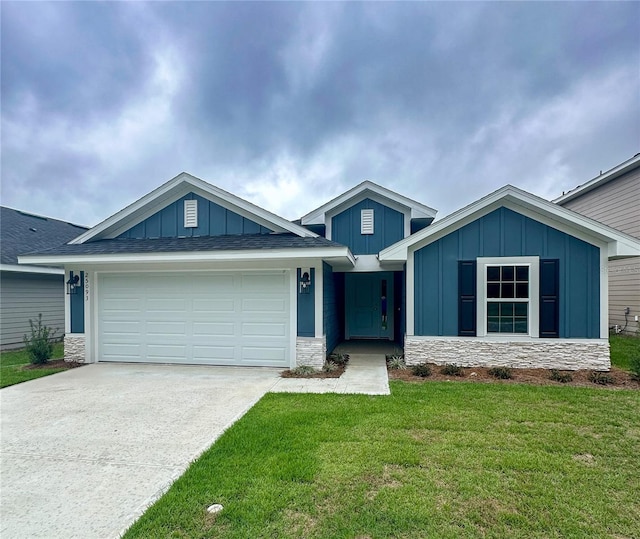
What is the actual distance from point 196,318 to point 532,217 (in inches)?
310

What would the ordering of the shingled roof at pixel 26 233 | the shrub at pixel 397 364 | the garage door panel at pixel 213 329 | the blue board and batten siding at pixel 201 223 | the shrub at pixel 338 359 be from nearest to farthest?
the shrub at pixel 397 364, the garage door panel at pixel 213 329, the shrub at pixel 338 359, the blue board and batten siding at pixel 201 223, the shingled roof at pixel 26 233

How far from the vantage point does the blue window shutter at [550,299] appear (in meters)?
7.04

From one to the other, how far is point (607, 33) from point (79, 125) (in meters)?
17.6

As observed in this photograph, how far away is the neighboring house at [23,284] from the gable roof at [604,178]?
1960 centimetres

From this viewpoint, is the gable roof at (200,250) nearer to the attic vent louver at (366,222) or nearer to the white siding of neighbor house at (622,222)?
the attic vent louver at (366,222)

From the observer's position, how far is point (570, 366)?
700 centimetres

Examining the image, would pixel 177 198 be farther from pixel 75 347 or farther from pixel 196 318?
pixel 75 347

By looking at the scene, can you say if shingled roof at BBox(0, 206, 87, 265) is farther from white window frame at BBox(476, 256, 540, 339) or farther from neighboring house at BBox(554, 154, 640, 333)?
neighboring house at BBox(554, 154, 640, 333)

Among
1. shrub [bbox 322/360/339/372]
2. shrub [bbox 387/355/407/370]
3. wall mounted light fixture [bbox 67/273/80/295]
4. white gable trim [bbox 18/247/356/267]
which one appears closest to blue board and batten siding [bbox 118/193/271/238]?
white gable trim [bbox 18/247/356/267]

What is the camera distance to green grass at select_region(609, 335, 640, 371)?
295 inches

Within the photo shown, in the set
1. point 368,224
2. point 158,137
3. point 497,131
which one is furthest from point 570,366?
point 158,137

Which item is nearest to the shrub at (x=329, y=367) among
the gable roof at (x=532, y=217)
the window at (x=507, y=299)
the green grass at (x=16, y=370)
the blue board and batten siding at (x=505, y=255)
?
the blue board and batten siding at (x=505, y=255)

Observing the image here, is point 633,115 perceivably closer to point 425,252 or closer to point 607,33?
point 607,33

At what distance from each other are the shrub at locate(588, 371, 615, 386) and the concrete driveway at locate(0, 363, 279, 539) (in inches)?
241
